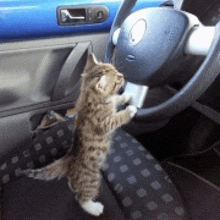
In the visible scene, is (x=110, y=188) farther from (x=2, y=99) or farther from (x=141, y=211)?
(x=2, y=99)

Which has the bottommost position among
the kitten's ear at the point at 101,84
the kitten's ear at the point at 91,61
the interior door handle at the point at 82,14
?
the kitten's ear at the point at 101,84

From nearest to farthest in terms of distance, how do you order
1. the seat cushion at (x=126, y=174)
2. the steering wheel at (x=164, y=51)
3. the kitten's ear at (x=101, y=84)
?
the steering wheel at (x=164, y=51) → the seat cushion at (x=126, y=174) → the kitten's ear at (x=101, y=84)

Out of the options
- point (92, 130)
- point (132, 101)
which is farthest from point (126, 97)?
point (92, 130)

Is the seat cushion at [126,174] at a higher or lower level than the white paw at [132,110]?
lower

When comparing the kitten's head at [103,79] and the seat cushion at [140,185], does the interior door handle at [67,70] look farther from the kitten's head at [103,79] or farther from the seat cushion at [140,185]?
the seat cushion at [140,185]

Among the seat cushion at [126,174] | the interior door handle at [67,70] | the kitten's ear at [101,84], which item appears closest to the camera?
the seat cushion at [126,174]

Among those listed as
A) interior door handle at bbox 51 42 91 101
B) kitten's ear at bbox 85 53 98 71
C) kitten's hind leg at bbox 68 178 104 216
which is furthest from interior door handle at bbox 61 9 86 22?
kitten's hind leg at bbox 68 178 104 216

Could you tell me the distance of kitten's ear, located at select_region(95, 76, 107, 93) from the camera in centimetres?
89

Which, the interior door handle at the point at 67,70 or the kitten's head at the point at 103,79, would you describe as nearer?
the kitten's head at the point at 103,79

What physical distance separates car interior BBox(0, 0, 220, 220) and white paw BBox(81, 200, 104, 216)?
0.02 meters

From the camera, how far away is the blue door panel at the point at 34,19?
112 centimetres

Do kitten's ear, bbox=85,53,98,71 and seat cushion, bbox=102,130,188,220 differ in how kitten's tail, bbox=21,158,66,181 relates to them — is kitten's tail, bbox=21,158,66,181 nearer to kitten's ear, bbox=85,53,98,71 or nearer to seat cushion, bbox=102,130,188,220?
seat cushion, bbox=102,130,188,220

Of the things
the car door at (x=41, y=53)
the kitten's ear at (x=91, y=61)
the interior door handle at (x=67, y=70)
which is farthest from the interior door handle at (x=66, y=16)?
the kitten's ear at (x=91, y=61)

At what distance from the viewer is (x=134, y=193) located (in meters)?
0.80
